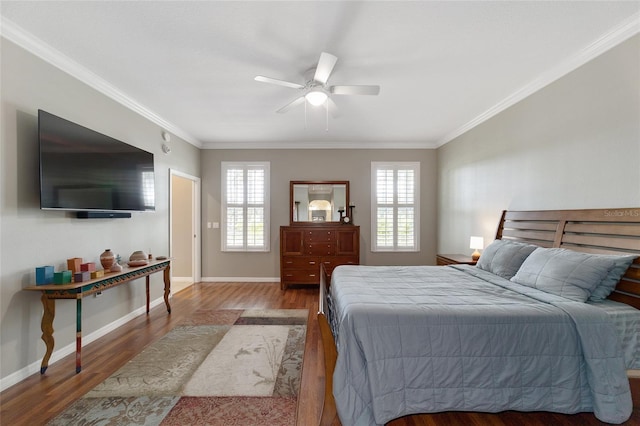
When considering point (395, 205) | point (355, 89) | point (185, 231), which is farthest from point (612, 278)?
point (185, 231)

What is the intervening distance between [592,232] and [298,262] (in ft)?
13.2

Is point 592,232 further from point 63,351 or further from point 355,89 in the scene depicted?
point 63,351

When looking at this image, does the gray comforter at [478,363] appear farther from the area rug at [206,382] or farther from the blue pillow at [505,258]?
the blue pillow at [505,258]

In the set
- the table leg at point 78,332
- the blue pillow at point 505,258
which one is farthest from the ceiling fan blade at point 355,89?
the table leg at point 78,332

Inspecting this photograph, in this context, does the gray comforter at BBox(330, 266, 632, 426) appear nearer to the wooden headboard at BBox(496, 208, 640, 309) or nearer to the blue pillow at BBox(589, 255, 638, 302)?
the blue pillow at BBox(589, 255, 638, 302)

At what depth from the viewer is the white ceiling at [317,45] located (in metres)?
2.03

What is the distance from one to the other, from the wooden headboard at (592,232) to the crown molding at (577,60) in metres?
1.34

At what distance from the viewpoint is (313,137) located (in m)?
5.41

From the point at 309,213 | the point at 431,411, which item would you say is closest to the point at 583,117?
the point at 431,411

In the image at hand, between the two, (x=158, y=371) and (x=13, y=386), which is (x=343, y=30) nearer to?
(x=158, y=371)

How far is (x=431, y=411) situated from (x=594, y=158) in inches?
99.3

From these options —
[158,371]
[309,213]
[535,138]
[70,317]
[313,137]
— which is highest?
[313,137]

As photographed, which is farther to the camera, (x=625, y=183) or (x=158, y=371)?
(x=158, y=371)

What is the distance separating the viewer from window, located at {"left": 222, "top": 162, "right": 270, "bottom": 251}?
5.86 m
